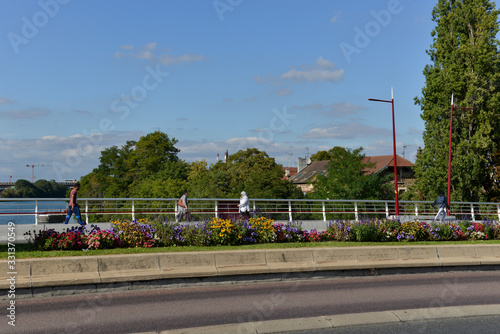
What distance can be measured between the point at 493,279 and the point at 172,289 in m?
7.60

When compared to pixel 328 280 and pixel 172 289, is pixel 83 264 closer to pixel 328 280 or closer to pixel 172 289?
pixel 172 289

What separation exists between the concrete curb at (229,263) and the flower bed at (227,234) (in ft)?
6.21

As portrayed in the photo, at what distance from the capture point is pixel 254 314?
27.5 feet

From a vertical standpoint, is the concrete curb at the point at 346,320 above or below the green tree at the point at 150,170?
below

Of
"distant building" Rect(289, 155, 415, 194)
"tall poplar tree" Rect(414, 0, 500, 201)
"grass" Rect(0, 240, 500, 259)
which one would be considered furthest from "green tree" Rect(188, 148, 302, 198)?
"grass" Rect(0, 240, 500, 259)

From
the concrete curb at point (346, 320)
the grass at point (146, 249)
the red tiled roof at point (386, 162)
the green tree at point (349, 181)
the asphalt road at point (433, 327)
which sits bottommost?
the asphalt road at point (433, 327)

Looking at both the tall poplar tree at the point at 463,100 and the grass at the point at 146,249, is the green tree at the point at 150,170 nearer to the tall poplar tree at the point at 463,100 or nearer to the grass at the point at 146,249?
the tall poplar tree at the point at 463,100

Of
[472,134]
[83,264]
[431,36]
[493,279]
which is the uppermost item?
[431,36]

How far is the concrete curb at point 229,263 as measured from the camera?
31.4 feet

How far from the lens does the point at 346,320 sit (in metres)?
7.92

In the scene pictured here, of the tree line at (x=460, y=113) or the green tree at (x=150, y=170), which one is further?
the green tree at (x=150, y=170)

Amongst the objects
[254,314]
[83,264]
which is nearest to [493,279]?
[254,314]

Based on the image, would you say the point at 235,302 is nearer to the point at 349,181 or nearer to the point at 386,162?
the point at 349,181

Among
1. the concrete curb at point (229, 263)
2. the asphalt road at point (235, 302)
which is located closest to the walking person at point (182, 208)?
the concrete curb at point (229, 263)
